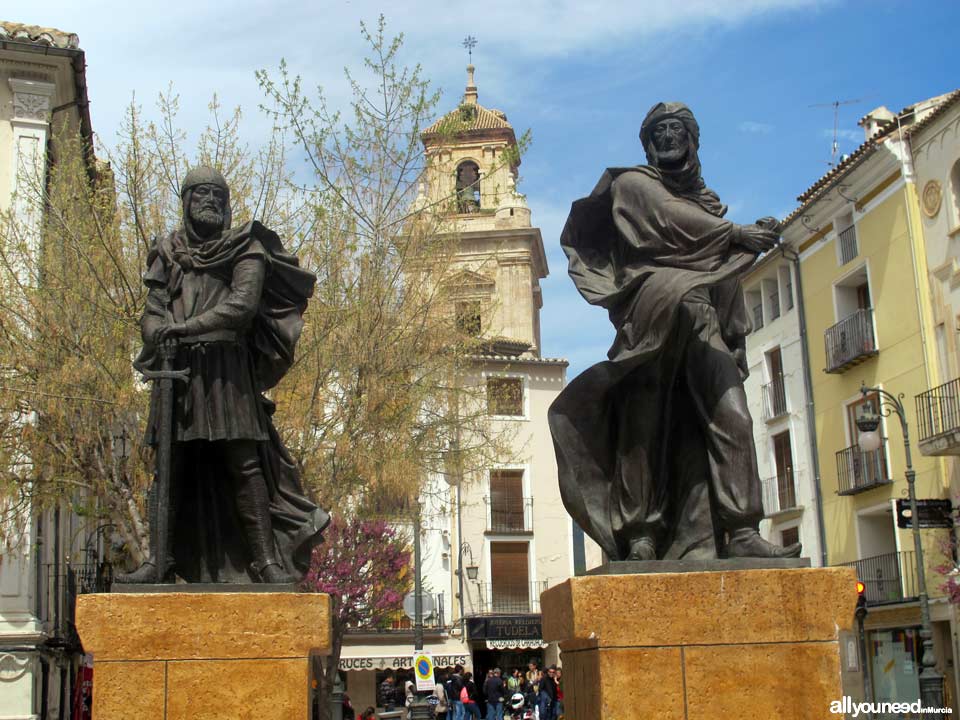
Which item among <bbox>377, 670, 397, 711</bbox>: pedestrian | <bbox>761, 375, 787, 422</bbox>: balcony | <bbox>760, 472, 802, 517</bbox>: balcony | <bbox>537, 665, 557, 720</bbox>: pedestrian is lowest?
<bbox>377, 670, 397, 711</bbox>: pedestrian

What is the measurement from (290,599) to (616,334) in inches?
77.9

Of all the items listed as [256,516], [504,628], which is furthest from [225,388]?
[504,628]

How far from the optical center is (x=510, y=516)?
4544 centimetres

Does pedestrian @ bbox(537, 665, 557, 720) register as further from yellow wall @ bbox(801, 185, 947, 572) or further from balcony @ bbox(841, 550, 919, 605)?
yellow wall @ bbox(801, 185, 947, 572)

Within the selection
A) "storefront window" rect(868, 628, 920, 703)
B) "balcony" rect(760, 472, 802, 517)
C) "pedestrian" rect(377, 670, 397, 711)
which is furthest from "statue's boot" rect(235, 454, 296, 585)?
"pedestrian" rect(377, 670, 397, 711)

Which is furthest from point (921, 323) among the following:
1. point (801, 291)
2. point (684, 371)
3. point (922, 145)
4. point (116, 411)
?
point (684, 371)

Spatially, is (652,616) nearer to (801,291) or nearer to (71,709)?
(71,709)

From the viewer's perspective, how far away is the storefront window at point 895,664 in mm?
28250

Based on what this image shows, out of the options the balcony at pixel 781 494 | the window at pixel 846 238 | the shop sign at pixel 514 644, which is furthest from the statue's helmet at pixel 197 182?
the shop sign at pixel 514 644

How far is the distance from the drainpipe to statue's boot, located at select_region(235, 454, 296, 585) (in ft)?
90.9

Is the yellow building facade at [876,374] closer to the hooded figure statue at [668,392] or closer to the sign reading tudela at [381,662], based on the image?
the sign reading tudela at [381,662]

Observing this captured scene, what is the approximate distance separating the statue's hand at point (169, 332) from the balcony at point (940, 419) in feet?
73.6

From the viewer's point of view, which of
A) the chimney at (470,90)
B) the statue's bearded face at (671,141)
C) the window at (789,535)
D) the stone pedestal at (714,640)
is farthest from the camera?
the chimney at (470,90)

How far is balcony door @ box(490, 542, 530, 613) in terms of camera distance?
44062mm
